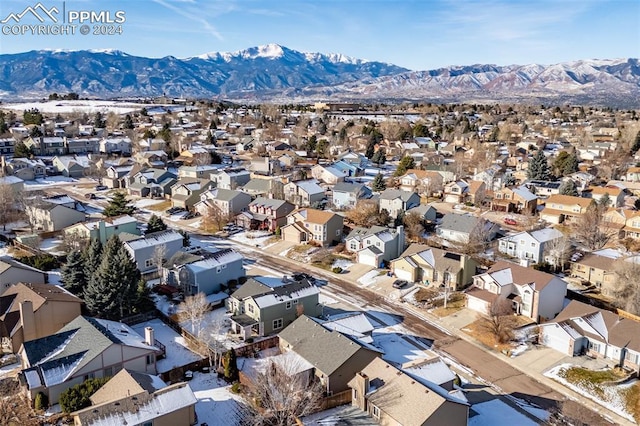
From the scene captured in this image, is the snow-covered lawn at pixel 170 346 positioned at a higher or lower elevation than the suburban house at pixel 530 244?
lower

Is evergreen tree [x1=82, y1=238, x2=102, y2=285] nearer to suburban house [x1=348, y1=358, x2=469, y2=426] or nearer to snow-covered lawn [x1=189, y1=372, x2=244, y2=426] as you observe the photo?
snow-covered lawn [x1=189, y1=372, x2=244, y2=426]

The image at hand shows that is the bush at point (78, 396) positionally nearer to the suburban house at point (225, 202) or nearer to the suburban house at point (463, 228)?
the suburban house at point (225, 202)

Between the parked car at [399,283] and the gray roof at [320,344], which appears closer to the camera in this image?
the gray roof at [320,344]

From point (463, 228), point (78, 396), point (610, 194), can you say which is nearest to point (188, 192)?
point (463, 228)

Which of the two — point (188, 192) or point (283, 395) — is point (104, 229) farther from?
point (283, 395)

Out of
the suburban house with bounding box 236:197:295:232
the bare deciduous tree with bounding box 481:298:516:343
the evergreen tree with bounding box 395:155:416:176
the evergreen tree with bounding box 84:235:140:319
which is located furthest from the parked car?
the evergreen tree with bounding box 395:155:416:176

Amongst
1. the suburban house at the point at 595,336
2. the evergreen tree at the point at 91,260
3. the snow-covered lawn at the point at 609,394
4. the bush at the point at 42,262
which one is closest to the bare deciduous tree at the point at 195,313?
the evergreen tree at the point at 91,260
